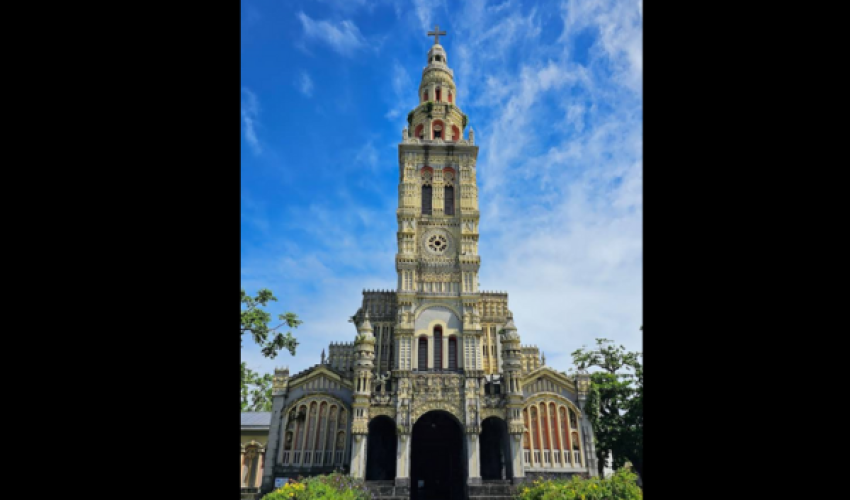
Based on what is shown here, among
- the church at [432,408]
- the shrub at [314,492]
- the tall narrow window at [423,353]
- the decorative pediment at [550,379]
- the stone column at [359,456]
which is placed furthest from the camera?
the tall narrow window at [423,353]

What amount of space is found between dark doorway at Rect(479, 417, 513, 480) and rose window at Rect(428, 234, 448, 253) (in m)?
12.5

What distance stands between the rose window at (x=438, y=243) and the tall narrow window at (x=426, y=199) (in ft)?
8.24

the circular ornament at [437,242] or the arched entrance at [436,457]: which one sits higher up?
the circular ornament at [437,242]

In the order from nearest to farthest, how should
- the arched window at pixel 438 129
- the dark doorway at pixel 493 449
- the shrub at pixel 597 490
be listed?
1. the shrub at pixel 597 490
2. the dark doorway at pixel 493 449
3. the arched window at pixel 438 129

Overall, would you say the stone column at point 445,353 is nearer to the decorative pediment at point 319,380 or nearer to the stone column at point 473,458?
the stone column at point 473,458

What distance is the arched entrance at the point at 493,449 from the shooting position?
3175 centimetres

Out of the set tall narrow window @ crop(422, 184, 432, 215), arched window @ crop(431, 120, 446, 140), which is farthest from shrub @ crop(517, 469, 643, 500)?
arched window @ crop(431, 120, 446, 140)

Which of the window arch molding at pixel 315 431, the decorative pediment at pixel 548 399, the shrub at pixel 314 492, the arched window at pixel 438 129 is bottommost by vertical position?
the shrub at pixel 314 492

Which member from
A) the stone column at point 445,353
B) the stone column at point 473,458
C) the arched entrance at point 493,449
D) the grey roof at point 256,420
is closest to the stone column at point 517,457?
the arched entrance at point 493,449

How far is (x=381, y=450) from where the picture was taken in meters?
33.2
